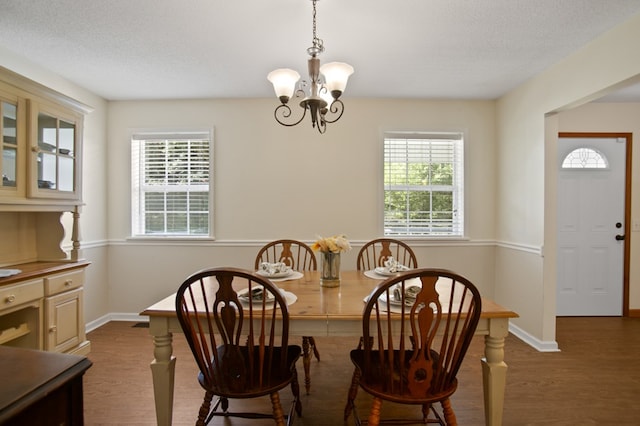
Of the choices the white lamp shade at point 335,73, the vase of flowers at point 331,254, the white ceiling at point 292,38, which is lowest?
the vase of flowers at point 331,254

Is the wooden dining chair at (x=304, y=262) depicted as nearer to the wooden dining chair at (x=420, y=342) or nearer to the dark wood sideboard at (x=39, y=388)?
the wooden dining chair at (x=420, y=342)

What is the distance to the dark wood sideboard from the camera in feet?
2.06

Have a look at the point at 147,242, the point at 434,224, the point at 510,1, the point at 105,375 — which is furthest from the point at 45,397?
the point at 434,224

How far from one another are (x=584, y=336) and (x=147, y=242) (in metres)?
4.54

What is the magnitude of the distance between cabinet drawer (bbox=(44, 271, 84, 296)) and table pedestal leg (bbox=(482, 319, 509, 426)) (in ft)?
9.30

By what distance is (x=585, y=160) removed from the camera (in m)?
3.68

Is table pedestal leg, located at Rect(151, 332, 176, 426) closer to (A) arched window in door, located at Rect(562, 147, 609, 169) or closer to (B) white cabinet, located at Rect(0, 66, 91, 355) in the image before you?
(B) white cabinet, located at Rect(0, 66, 91, 355)

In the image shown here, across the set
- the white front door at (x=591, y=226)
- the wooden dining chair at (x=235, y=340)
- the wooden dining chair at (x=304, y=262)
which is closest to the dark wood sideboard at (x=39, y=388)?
the wooden dining chair at (x=235, y=340)

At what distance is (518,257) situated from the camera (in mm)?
3211

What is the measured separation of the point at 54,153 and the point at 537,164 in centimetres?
399

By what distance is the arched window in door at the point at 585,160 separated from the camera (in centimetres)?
368

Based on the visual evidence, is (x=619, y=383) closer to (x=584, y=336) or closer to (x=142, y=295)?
(x=584, y=336)

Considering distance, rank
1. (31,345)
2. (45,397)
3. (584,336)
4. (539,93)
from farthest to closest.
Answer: (584,336) < (539,93) < (31,345) < (45,397)

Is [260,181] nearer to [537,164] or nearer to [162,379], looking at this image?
[162,379]
